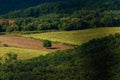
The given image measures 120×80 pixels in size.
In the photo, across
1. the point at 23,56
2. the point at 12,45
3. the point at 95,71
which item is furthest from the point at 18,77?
the point at 12,45

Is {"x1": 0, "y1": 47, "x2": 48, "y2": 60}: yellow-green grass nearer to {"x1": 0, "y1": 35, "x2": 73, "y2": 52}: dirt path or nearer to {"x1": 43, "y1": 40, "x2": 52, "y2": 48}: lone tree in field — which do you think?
{"x1": 0, "y1": 35, "x2": 73, "y2": 52}: dirt path

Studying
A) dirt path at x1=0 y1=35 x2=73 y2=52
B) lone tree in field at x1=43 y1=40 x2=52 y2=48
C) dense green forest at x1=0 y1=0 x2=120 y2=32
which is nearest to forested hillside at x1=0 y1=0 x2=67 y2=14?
dense green forest at x1=0 y1=0 x2=120 y2=32

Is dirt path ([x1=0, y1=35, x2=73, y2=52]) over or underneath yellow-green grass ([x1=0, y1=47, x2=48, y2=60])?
over

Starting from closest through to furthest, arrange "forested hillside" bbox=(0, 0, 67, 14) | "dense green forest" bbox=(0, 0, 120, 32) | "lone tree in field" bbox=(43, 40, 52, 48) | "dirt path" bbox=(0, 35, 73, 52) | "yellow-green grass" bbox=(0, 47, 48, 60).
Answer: "yellow-green grass" bbox=(0, 47, 48, 60) → "dirt path" bbox=(0, 35, 73, 52) → "lone tree in field" bbox=(43, 40, 52, 48) → "dense green forest" bbox=(0, 0, 120, 32) → "forested hillside" bbox=(0, 0, 67, 14)

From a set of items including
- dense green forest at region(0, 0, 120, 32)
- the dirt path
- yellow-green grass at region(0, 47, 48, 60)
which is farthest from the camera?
dense green forest at region(0, 0, 120, 32)

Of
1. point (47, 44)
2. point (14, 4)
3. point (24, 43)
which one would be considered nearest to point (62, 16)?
point (24, 43)

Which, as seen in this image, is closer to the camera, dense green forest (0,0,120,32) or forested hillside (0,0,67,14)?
dense green forest (0,0,120,32)

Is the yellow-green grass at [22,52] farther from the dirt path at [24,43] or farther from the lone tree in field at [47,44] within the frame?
the lone tree in field at [47,44]

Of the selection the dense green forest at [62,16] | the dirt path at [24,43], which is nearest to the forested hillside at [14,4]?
the dense green forest at [62,16]

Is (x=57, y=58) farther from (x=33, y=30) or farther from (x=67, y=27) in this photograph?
(x=33, y=30)

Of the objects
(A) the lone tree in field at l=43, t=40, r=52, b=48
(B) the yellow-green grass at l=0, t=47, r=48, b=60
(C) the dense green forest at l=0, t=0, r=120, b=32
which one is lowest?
(B) the yellow-green grass at l=0, t=47, r=48, b=60

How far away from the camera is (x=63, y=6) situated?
7306 cm

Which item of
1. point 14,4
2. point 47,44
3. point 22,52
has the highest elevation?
point 14,4

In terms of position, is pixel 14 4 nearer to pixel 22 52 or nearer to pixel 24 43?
pixel 24 43
